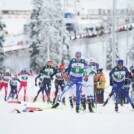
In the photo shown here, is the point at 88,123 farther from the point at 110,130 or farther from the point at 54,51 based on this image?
the point at 54,51

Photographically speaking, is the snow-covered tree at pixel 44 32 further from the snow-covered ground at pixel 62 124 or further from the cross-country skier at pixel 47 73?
the snow-covered ground at pixel 62 124

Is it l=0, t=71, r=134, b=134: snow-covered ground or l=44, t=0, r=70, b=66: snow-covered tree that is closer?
l=0, t=71, r=134, b=134: snow-covered ground

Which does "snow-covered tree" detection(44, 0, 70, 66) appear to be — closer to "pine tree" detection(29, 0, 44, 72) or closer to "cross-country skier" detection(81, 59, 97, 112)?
"pine tree" detection(29, 0, 44, 72)

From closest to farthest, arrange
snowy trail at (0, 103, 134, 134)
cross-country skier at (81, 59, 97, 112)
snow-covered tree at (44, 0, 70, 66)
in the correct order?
snowy trail at (0, 103, 134, 134), cross-country skier at (81, 59, 97, 112), snow-covered tree at (44, 0, 70, 66)

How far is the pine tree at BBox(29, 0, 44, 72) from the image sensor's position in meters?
62.4

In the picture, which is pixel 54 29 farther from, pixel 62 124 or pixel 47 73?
pixel 62 124

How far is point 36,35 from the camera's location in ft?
209

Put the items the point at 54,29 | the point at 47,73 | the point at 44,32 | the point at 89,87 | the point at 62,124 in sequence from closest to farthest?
the point at 62,124 → the point at 89,87 → the point at 47,73 → the point at 44,32 → the point at 54,29

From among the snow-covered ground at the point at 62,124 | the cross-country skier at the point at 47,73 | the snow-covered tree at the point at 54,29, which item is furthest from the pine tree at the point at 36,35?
the snow-covered ground at the point at 62,124

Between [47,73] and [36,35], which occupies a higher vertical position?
[36,35]

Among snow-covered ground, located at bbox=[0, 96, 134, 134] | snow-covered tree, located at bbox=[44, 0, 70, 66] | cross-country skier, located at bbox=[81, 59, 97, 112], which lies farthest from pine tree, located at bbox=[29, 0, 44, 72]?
snow-covered ground, located at bbox=[0, 96, 134, 134]

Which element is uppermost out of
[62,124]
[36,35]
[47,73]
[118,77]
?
[36,35]

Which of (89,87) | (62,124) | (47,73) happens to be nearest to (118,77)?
(89,87)

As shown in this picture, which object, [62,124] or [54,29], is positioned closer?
[62,124]
